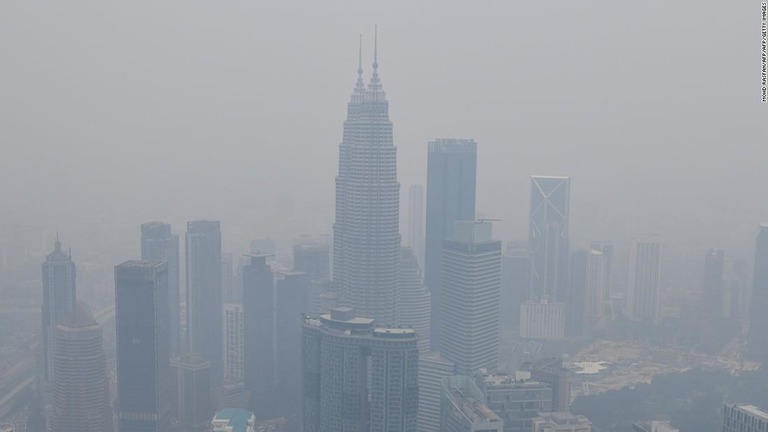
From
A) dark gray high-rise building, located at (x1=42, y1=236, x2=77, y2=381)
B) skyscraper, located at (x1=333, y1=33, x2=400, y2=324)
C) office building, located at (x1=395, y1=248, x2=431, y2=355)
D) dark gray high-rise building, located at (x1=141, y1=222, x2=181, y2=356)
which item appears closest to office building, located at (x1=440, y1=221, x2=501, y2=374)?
office building, located at (x1=395, y1=248, x2=431, y2=355)

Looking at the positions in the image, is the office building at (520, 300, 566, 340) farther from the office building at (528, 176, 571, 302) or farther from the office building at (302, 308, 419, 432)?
the office building at (302, 308, 419, 432)

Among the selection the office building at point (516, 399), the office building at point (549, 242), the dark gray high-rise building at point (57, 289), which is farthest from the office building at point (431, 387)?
the dark gray high-rise building at point (57, 289)

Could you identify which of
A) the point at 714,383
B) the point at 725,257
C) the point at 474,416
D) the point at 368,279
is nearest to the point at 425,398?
the point at 474,416

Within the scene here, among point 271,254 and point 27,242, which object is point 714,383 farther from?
point 27,242

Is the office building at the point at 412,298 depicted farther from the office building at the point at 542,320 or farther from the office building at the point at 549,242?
the office building at the point at 549,242

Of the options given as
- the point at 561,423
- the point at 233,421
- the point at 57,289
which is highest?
the point at 57,289

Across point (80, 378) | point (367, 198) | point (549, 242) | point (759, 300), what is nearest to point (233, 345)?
point (80, 378)

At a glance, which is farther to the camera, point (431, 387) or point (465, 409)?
point (431, 387)

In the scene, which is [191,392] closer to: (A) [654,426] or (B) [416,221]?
(B) [416,221]
